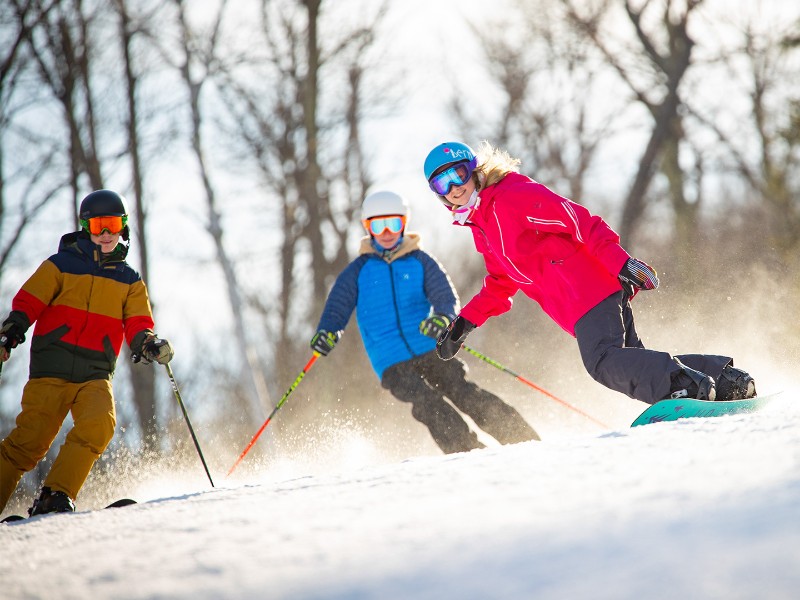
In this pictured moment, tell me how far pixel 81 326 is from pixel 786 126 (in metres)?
13.5

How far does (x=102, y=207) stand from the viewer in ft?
15.2

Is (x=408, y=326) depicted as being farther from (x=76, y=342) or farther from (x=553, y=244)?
(x=76, y=342)

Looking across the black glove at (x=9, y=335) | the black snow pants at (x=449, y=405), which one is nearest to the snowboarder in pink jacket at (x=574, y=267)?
the black snow pants at (x=449, y=405)

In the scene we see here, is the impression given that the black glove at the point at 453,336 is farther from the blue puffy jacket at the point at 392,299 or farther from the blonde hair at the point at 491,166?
the blonde hair at the point at 491,166

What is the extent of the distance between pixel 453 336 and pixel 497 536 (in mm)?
2970

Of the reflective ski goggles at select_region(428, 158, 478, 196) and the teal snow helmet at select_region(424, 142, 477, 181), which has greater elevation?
the teal snow helmet at select_region(424, 142, 477, 181)

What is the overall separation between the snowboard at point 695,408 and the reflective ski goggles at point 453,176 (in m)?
1.54

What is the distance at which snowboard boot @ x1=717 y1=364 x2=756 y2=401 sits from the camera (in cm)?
387

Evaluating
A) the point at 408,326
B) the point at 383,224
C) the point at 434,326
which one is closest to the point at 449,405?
the point at 434,326

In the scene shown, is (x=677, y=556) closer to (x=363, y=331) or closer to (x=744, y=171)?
(x=363, y=331)

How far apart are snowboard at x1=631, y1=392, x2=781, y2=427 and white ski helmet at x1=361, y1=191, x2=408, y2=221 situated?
261 cm

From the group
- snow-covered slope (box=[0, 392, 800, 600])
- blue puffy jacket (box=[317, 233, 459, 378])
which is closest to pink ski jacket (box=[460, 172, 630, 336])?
blue puffy jacket (box=[317, 233, 459, 378])

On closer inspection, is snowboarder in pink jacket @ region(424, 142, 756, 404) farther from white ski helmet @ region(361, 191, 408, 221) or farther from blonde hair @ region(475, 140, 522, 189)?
white ski helmet @ region(361, 191, 408, 221)

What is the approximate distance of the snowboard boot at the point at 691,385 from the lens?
3.73m
